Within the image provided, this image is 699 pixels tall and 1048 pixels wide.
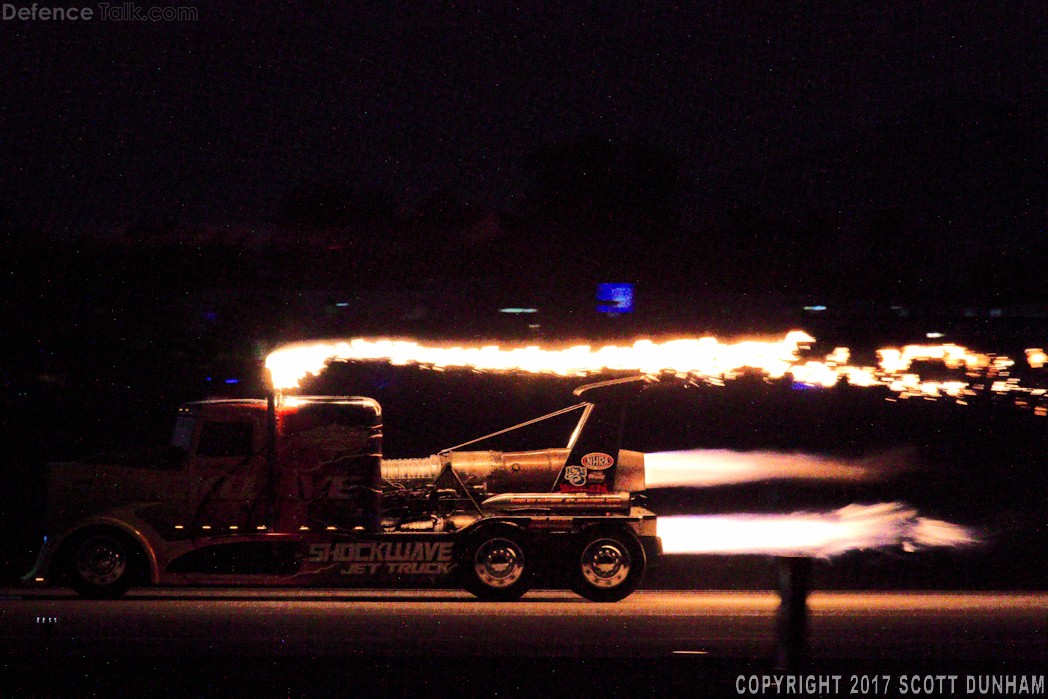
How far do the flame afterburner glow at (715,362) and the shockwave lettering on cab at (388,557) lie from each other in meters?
2.11

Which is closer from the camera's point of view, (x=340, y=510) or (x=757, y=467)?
(x=340, y=510)

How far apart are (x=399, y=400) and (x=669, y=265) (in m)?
21.6

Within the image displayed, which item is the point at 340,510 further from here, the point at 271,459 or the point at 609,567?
the point at 609,567

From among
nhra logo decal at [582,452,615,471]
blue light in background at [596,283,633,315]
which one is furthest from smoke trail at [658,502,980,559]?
blue light in background at [596,283,633,315]

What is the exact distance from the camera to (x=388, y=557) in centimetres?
1369

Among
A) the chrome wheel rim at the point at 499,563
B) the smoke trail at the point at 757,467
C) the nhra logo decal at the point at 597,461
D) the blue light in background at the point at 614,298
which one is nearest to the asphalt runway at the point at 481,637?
the chrome wheel rim at the point at 499,563

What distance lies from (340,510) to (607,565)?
3.21m

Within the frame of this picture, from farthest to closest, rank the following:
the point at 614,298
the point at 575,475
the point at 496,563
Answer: the point at 614,298 < the point at 575,475 < the point at 496,563

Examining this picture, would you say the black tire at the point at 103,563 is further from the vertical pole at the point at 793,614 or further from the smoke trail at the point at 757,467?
the vertical pole at the point at 793,614

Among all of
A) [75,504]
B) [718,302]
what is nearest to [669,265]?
[718,302]

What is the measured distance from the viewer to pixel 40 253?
26.8 metres

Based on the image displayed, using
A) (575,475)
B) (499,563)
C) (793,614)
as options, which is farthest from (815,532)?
(793,614)

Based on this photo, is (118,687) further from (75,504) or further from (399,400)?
(399,400)

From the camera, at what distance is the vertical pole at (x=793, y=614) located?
21.6 ft
